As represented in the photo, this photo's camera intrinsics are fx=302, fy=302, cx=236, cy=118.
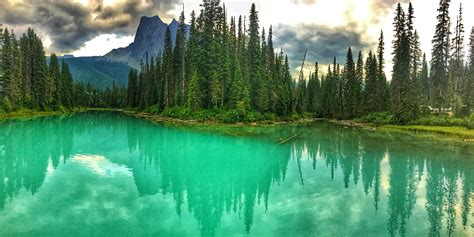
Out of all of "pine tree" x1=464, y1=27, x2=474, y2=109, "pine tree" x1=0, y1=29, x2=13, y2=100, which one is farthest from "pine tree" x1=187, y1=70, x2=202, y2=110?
"pine tree" x1=464, y1=27, x2=474, y2=109

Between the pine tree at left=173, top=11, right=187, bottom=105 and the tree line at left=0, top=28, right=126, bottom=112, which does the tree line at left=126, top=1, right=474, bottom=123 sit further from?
the tree line at left=0, top=28, right=126, bottom=112

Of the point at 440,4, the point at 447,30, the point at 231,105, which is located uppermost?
the point at 440,4

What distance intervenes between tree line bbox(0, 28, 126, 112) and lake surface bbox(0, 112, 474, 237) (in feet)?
185

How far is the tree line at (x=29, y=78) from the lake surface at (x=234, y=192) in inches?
2217

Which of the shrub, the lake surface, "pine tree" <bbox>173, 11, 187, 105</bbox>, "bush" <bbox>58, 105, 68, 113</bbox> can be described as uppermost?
"pine tree" <bbox>173, 11, 187, 105</bbox>

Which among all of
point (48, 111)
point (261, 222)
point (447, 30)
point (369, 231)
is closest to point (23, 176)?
point (261, 222)

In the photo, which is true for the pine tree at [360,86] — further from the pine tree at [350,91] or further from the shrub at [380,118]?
the shrub at [380,118]

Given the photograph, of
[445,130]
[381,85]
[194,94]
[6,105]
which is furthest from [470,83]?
[6,105]

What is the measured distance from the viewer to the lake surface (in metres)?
11.8

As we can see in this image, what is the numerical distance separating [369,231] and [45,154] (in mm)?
26329

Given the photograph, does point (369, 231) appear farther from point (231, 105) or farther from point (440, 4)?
point (440, 4)

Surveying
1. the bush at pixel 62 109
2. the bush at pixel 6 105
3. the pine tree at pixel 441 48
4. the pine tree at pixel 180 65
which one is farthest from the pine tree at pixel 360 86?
the bush at pixel 62 109

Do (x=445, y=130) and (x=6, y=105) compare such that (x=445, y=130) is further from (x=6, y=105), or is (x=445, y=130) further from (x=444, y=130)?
(x=6, y=105)

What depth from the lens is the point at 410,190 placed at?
17000mm
